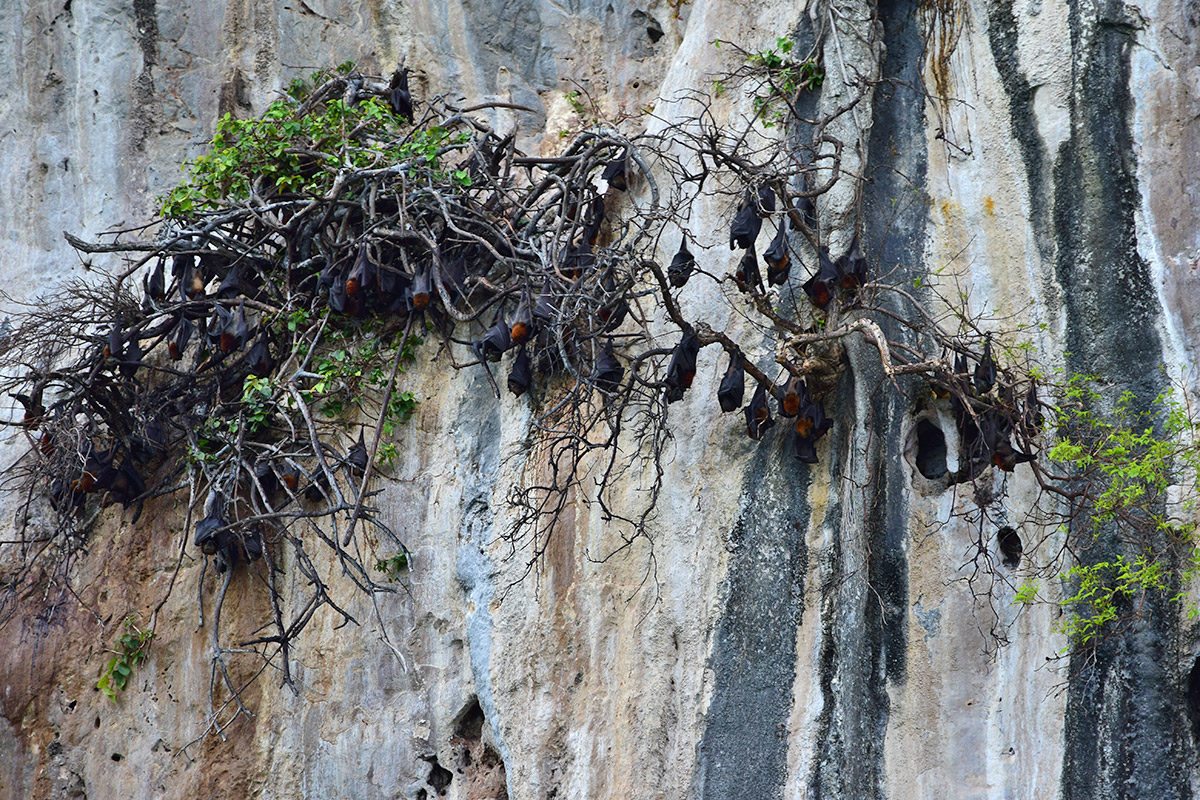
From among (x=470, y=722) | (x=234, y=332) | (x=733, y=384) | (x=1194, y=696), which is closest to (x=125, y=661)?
(x=234, y=332)

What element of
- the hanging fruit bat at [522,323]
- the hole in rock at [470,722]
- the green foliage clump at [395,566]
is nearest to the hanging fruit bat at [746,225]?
the hanging fruit bat at [522,323]

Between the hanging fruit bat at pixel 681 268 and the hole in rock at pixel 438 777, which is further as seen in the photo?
the hole in rock at pixel 438 777

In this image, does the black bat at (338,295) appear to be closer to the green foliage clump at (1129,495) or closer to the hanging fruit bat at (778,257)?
the hanging fruit bat at (778,257)

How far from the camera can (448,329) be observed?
26.2ft

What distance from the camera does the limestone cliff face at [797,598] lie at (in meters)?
6.50

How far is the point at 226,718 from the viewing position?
767 centimetres

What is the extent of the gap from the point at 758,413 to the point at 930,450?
900 mm

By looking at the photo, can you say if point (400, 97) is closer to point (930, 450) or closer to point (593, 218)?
point (593, 218)

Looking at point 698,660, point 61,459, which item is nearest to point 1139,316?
point 698,660

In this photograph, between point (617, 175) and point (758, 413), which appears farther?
point (617, 175)

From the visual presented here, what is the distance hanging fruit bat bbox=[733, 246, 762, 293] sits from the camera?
6.82m

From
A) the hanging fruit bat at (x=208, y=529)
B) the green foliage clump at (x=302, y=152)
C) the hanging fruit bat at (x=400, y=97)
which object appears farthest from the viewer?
the hanging fruit bat at (x=400, y=97)

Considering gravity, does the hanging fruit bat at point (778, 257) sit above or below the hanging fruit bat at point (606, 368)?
above

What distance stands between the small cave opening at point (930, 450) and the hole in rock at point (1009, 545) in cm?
42
